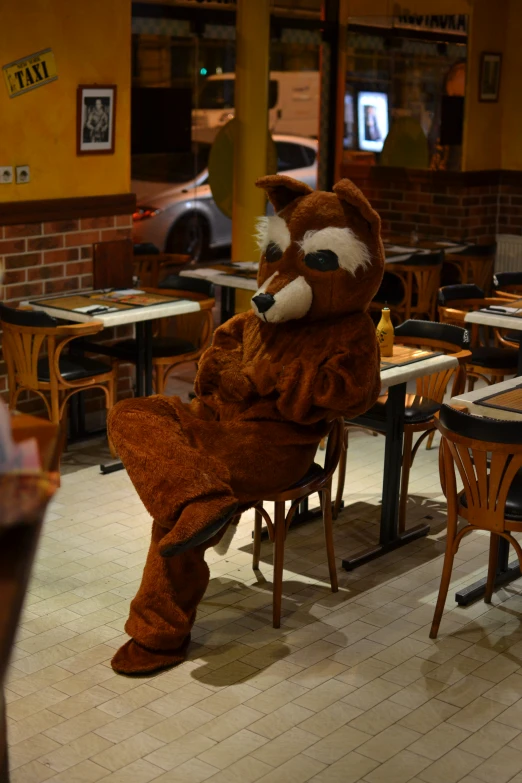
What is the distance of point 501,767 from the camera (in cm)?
333

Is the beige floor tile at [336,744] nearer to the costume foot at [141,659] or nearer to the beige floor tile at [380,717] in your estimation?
the beige floor tile at [380,717]

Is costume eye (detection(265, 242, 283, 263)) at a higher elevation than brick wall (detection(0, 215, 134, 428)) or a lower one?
higher

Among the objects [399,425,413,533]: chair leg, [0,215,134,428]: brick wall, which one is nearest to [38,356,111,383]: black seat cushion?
[0,215,134,428]: brick wall

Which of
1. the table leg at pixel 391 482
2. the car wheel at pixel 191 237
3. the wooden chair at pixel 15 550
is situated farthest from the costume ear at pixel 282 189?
the car wheel at pixel 191 237

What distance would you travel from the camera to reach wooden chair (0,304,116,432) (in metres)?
5.50

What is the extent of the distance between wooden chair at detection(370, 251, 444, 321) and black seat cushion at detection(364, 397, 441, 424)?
264cm

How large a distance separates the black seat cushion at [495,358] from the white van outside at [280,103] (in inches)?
122

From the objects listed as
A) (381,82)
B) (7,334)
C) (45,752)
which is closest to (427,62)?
(381,82)

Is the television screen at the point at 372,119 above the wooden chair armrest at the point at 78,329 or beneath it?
above

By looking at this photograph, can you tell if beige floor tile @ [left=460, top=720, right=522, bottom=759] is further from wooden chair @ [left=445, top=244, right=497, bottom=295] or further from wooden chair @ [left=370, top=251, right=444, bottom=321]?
wooden chair @ [left=445, top=244, right=497, bottom=295]

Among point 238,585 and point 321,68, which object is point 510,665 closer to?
point 238,585

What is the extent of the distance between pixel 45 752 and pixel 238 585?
133 cm

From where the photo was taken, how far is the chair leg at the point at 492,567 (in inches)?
170

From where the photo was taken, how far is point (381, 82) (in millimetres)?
9180
